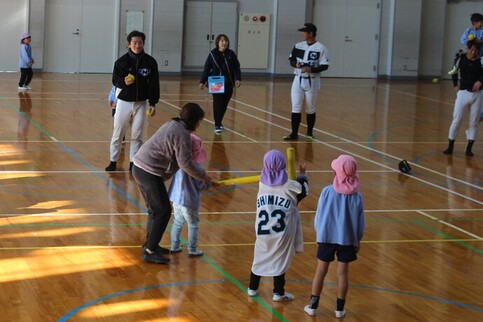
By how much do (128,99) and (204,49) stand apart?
20.4 meters

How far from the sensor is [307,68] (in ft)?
60.4

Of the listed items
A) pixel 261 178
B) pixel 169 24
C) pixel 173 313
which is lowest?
pixel 173 313

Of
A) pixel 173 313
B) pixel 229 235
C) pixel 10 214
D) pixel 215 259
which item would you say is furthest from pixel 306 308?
pixel 10 214

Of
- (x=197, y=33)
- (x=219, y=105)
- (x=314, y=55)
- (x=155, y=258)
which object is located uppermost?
(x=197, y=33)

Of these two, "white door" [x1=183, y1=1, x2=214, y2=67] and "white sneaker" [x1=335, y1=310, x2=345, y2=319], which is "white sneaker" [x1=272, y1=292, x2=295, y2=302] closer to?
"white sneaker" [x1=335, y1=310, x2=345, y2=319]

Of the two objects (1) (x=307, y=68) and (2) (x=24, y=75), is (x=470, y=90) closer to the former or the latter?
(1) (x=307, y=68)

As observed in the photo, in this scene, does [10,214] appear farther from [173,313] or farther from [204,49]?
[204,49]

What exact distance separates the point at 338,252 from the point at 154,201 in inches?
91.0

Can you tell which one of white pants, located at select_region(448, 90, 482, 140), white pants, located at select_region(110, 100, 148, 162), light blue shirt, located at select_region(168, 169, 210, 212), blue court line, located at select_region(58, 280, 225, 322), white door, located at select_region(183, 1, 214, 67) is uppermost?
white door, located at select_region(183, 1, 214, 67)

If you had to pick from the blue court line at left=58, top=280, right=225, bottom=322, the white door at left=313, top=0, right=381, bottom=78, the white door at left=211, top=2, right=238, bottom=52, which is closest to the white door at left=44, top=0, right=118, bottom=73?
the white door at left=211, top=2, right=238, bottom=52

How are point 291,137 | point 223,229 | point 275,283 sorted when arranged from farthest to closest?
point 291,137, point 223,229, point 275,283

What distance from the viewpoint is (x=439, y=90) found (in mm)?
32219

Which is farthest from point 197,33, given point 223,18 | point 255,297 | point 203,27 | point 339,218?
point 339,218

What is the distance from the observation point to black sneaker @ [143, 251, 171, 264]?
9.82 m
